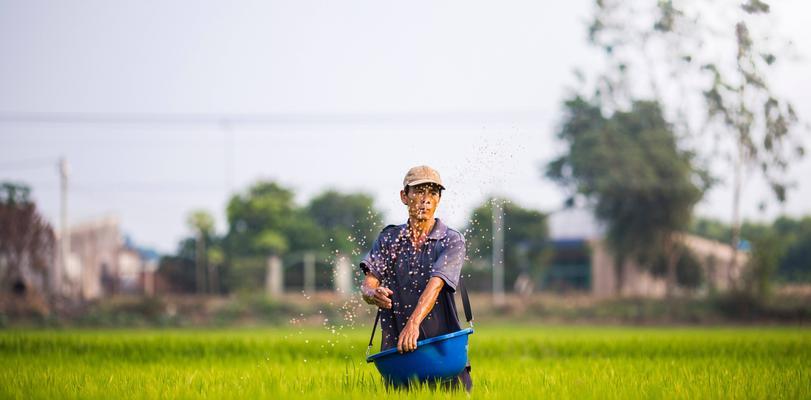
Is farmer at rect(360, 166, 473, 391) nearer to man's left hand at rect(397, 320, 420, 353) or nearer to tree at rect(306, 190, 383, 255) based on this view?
man's left hand at rect(397, 320, 420, 353)

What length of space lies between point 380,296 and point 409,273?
0.40m

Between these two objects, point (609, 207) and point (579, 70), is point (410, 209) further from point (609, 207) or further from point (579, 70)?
point (609, 207)

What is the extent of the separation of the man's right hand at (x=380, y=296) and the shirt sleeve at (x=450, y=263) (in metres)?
0.31

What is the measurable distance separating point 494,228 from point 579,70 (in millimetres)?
9537

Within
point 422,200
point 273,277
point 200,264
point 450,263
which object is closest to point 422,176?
point 422,200

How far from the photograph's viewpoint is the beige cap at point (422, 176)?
6.00 meters

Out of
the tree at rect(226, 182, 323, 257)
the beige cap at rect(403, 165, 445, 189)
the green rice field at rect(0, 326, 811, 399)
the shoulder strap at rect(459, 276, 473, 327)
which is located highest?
the tree at rect(226, 182, 323, 257)

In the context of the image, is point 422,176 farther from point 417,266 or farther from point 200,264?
point 200,264

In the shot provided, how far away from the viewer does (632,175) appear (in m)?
39.4

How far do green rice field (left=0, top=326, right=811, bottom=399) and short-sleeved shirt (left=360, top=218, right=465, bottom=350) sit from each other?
442 millimetres

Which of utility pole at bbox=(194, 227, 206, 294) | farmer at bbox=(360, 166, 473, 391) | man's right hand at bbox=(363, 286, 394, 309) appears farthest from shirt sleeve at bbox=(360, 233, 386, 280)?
utility pole at bbox=(194, 227, 206, 294)

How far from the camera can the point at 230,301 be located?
33000 mm

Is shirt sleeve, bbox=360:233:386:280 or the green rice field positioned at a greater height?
shirt sleeve, bbox=360:233:386:280

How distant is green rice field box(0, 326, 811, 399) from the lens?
6.27 meters
